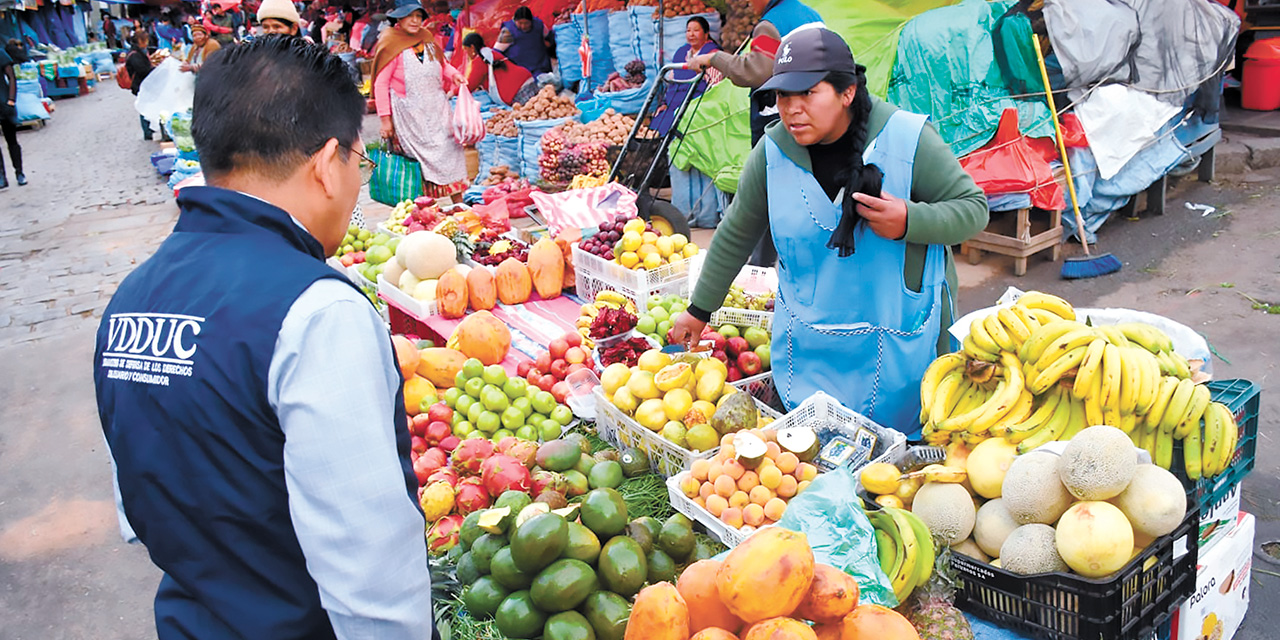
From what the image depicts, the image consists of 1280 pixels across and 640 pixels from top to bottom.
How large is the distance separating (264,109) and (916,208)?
1903 mm

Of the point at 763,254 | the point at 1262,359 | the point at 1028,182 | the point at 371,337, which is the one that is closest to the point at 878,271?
the point at 371,337

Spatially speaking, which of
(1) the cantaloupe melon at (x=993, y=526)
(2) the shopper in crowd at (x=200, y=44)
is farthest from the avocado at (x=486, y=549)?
(2) the shopper in crowd at (x=200, y=44)

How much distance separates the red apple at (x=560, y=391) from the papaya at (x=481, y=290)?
1.24m

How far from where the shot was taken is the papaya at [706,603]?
69.4 inches

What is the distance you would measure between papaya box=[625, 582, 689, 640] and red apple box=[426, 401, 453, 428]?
6.48 ft

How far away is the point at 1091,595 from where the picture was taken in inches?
75.4

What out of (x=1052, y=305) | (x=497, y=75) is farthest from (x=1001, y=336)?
(x=497, y=75)

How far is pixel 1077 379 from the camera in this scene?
2.33 m

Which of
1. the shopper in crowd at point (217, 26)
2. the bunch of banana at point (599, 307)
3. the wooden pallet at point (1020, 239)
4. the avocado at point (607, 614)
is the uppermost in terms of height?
the shopper in crowd at point (217, 26)

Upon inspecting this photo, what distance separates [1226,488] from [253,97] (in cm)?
259

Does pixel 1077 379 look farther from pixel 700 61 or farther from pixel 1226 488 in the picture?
pixel 700 61

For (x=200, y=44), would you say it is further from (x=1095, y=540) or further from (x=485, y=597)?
(x=1095, y=540)

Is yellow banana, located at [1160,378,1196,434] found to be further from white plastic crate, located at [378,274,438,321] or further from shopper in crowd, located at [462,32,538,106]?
shopper in crowd, located at [462,32,538,106]

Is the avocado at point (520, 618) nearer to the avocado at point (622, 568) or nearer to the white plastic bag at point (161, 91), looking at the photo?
the avocado at point (622, 568)
